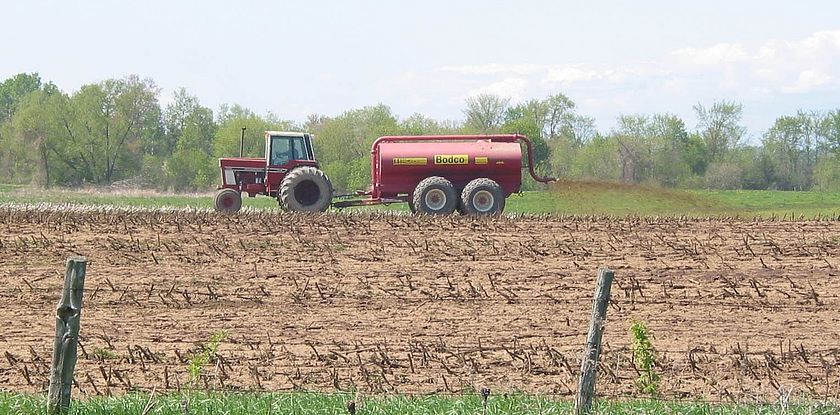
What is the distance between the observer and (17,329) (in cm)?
1135

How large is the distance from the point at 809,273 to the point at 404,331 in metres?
6.60

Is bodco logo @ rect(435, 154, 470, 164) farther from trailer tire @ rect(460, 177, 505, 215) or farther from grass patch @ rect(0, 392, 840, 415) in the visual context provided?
grass patch @ rect(0, 392, 840, 415)

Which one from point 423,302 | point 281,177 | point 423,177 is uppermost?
point 423,177

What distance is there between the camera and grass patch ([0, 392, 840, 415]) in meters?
7.13

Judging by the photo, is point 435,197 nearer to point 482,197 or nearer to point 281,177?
point 482,197

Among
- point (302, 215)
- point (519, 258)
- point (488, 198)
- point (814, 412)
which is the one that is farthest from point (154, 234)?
point (814, 412)

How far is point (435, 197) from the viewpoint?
2402 centimetres

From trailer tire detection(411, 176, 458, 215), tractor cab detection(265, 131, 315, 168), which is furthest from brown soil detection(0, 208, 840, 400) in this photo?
tractor cab detection(265, 131, 315, 168)

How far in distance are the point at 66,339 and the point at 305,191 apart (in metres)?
17.7

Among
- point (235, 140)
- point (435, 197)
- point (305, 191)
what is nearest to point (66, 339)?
point (435, 197)

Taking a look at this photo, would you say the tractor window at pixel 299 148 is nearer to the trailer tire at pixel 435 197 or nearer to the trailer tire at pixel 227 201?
the trailer tire at pixel 227 201

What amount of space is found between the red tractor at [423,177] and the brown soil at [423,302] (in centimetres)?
333

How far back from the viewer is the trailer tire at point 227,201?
82.6 feet

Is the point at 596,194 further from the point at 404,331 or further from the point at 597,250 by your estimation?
the point at 404,331
